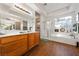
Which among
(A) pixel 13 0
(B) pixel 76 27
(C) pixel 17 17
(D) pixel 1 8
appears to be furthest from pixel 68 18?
(D) pixel 1 8

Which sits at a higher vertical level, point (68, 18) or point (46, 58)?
point (68, 18)

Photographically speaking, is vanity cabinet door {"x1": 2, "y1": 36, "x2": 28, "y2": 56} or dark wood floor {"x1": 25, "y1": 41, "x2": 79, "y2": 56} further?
dark wood floor {"x1": 25, "y1": 41, "x2": 79, "y2": 56}

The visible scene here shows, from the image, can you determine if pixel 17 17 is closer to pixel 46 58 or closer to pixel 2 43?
pixel 2 43

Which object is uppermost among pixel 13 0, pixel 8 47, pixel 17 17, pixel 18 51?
pixel 13 0

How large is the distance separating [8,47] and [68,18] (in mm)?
2813

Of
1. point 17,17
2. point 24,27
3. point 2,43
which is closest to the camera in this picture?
point 2,43

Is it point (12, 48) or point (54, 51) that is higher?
point (12, 48)

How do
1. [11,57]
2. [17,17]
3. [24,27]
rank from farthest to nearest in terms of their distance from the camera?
[24,27], [17,17], [11,57]

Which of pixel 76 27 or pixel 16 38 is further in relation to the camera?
pixel 76 27

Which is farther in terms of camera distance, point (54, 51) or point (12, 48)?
point (54, 51)

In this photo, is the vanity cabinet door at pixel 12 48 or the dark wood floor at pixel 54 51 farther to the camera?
the dark wood floor at pixel 54 51

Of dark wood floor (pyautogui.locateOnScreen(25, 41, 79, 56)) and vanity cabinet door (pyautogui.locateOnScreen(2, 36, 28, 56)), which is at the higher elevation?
vanity cabinet door (pyautogui.locateOnScreen(2, 36, 28, 56))

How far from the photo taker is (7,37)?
2082 mm

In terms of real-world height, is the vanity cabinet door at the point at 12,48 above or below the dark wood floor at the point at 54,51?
above
